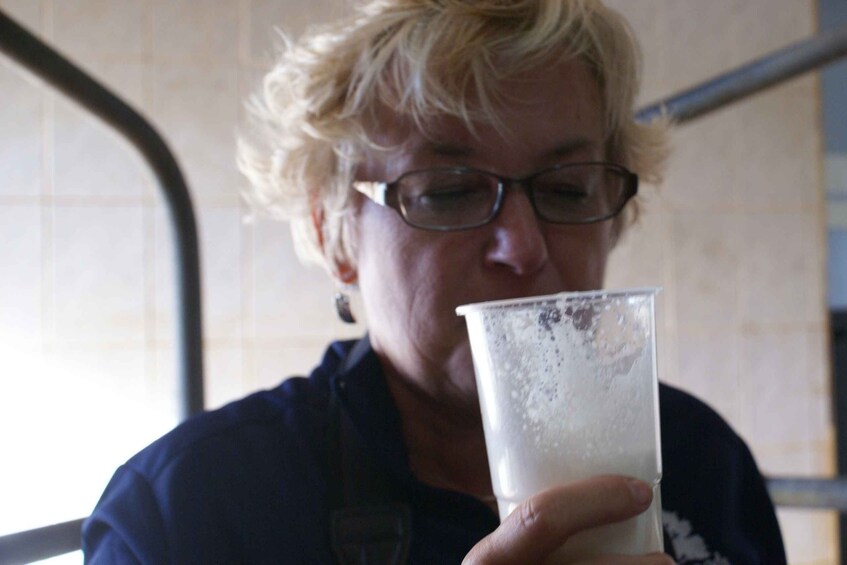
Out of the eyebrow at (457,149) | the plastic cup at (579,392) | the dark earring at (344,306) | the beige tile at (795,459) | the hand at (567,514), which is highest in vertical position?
the eyebrow at (457,149)

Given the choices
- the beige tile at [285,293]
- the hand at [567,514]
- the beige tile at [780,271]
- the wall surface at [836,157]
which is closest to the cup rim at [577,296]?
the hand at [567,514]

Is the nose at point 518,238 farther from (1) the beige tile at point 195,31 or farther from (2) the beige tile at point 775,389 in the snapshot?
(2) the beige tile at point 775,389

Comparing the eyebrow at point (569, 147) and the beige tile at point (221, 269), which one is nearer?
the eyebrow at point (569, 147)

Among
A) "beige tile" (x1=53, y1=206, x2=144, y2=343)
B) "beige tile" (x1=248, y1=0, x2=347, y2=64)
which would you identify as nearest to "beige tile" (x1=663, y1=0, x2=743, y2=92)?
"beige tile" (x1=248, y1=0, x2=347, y2=64)

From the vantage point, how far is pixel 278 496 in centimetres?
82

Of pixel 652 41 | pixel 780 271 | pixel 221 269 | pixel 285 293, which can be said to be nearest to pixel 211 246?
pixel 221 269

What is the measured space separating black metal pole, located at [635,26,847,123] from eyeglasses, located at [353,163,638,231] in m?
0.34

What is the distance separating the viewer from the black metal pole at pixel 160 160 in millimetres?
750

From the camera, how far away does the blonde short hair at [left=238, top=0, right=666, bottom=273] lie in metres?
0.89

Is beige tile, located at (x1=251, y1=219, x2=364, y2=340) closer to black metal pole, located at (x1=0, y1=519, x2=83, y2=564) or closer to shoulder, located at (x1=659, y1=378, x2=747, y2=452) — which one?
shoulder, located at (x1=659, y1=378, x2=747, y2=452)

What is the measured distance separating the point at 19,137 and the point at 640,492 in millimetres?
2058

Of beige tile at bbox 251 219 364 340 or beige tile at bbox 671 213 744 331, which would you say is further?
beige tile at bbox 671 213 744 331

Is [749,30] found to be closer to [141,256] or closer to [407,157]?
[141,256]

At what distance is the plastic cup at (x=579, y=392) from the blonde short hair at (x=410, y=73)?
1.19ft
